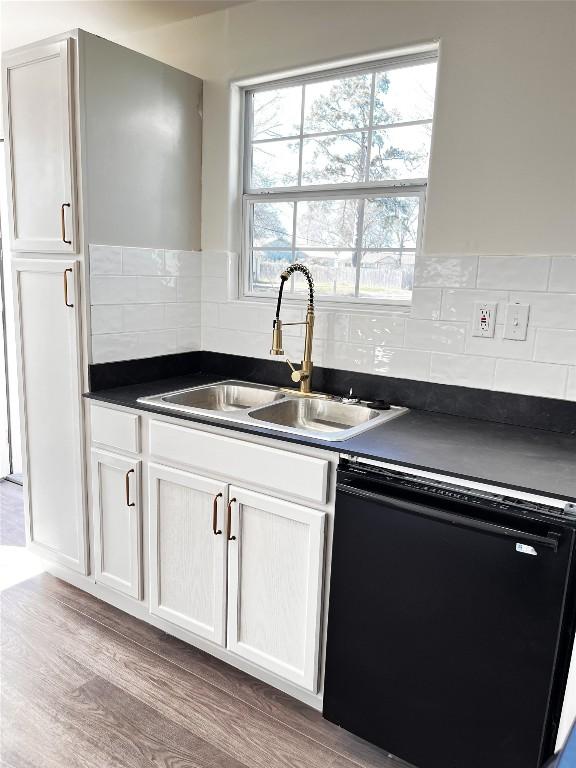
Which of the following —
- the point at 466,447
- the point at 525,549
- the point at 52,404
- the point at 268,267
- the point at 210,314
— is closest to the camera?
the point at 525,549

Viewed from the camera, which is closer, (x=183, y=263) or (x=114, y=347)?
(x=114, y=347)

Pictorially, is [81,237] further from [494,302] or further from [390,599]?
[390,599]

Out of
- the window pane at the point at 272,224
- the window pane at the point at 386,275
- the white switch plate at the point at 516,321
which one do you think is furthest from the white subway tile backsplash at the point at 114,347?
the white switch plate at the point at 516,321

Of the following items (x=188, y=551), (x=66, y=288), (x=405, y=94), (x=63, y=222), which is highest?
(x=405, y=94)

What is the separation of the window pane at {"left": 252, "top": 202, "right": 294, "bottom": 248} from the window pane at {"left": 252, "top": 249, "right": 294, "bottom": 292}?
0.13ft

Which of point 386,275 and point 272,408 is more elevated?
point 386,275

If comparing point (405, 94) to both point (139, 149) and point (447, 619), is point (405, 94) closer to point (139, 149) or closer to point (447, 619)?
point (139, 149)

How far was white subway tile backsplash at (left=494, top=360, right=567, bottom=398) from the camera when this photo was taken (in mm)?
1860

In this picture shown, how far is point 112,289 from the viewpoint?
2258 mm

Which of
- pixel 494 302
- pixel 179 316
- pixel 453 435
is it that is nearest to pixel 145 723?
pixel 453 435

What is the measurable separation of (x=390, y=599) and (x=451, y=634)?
0.18 metres

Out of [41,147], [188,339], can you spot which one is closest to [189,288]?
[188,339]

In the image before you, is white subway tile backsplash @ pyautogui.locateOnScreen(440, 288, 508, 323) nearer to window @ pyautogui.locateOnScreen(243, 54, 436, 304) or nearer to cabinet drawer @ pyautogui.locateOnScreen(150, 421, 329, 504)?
window @ pyautogui.locateOnScreen(243, 54, 436, 304)

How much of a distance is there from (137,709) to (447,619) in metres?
1.09
